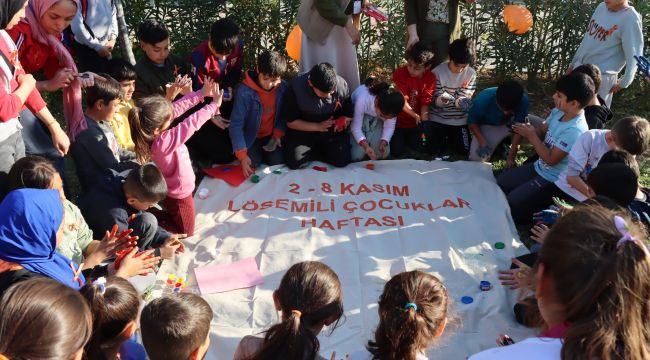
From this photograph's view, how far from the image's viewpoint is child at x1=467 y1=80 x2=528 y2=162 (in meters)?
4.94

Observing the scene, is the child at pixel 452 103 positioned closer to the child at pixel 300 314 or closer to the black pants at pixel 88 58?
the black pants at pixel 88 58

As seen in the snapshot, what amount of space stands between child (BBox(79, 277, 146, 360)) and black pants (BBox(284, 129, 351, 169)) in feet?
8.84

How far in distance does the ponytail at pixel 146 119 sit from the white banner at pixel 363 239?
701 mm

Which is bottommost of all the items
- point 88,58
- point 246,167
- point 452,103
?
point 246,167

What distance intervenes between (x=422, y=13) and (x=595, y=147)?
7.48ft

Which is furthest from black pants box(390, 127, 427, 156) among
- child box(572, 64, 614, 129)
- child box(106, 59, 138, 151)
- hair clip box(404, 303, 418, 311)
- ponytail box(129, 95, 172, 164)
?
hair clip box(404, 303, 418, 311)

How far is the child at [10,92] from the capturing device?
319 centimetres

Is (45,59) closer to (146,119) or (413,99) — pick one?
(146,119)

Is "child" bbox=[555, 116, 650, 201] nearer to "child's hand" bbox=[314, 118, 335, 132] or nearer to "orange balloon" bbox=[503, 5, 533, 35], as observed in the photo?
"child's hand" bbox=[314, 118, 335, 132]

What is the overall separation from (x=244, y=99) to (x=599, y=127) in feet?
9.13

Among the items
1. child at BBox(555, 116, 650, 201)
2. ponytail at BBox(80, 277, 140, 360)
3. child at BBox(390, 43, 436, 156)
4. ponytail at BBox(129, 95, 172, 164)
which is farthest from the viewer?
child at BBox(390, 43, 436, 156)

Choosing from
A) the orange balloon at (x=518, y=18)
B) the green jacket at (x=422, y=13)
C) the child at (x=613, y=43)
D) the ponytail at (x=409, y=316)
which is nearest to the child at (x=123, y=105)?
the green jacket at (x=422, y=13)

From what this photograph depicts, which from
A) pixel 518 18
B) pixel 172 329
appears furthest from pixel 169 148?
pixel 518 18

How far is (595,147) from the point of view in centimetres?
386
